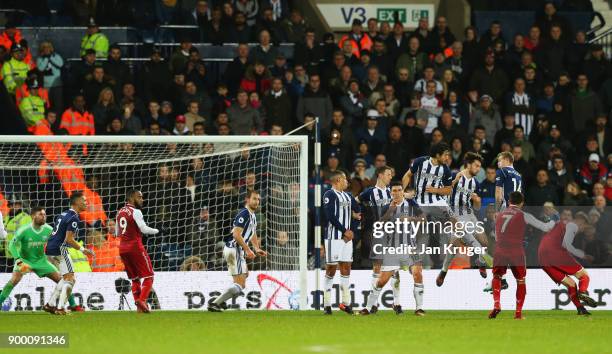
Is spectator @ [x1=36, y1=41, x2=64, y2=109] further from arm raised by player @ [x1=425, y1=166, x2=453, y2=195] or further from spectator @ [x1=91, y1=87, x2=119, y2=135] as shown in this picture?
arm raised by player @ [x1=425, y1=166, x2=453, y2=195]

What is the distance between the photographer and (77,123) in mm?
21641

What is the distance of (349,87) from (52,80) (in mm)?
5181

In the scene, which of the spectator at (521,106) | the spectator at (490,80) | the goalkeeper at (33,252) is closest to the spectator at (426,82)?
the spectator at (490,80)

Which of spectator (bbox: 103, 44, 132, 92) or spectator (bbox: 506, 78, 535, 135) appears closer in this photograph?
spectator (bbox: 103, 44, 132, 92)

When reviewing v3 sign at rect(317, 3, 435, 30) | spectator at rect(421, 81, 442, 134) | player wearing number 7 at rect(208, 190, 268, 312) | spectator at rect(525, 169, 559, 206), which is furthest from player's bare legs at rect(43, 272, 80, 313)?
v3 sign at rect(317, 3, 435, 30)

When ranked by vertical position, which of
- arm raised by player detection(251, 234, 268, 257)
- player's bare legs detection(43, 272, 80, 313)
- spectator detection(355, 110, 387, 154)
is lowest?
player's bare legs detection(43, 272, 80, 313)

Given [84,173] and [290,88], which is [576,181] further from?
[84,173]

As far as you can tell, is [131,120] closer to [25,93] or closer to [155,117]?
[155,117]

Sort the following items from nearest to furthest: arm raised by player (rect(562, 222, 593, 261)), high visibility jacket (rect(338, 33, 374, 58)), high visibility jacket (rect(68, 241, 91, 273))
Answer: arm raised by player (rect(562, 222, 593, 261))
high visibility jacket (rect(68, 241, 91, 273))
high visibility jacket (rect(338, 33, 374, 58))

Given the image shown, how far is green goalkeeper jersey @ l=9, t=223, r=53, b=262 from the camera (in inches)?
699

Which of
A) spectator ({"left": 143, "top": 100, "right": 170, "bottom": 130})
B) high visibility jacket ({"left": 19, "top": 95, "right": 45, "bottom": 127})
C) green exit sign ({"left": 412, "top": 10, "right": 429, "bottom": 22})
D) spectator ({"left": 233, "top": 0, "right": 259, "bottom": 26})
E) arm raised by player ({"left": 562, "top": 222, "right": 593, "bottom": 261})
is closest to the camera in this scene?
arm raised by player ({"left": 562, "top": 222, "right": 593, "bottom": 261})

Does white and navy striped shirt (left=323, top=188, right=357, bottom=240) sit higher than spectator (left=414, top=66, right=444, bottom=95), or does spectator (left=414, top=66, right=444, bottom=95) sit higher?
spectator (left=414, top=66, right=444, bottom=95)

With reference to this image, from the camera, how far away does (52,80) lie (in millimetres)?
23141

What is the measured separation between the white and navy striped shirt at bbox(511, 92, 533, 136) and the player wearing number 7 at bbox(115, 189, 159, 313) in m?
8.03
